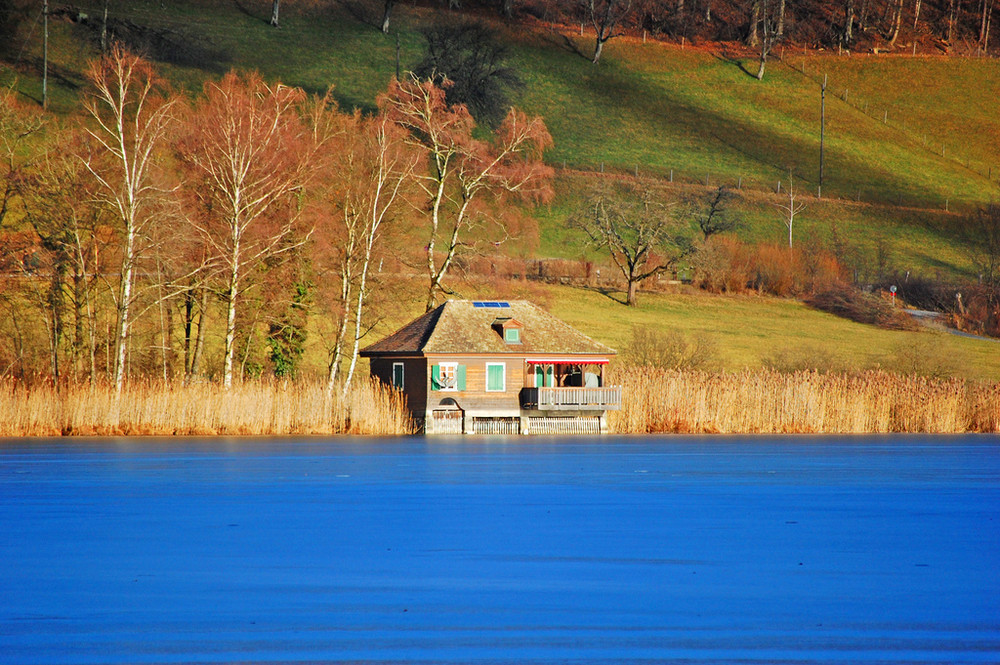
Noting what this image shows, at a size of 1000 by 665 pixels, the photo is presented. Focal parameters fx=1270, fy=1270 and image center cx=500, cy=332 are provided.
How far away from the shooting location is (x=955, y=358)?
69.2m

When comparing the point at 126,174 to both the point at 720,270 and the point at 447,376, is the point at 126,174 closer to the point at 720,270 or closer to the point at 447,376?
the point at 447,376

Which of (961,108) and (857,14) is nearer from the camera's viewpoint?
(961,108)

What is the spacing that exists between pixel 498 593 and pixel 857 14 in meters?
160

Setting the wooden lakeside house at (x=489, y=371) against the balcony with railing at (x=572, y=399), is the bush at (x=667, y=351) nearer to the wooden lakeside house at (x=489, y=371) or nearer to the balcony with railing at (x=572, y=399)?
the wooden lakeside house at (x=489, y=371)

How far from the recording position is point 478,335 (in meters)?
51.2

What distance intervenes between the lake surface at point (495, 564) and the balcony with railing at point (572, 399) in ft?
54.3

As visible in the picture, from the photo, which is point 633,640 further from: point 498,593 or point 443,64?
point 443,64

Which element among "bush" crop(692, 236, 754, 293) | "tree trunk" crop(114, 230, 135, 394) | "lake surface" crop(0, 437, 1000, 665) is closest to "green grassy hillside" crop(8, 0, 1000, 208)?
"bush" crop(692, 236, 754, 293)

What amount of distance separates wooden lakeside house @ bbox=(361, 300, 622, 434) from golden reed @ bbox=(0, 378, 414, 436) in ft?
19.3

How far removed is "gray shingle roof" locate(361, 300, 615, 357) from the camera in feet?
166

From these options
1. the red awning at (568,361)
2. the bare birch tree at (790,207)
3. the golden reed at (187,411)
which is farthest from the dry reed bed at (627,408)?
the bare birch tree at (790,207)

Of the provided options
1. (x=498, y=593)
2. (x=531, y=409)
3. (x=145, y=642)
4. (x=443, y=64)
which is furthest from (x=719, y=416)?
(x=443, y=64)

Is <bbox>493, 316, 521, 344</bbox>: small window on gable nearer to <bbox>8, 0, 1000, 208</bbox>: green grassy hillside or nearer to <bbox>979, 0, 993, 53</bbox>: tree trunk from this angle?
<bbox>8, 0, 1000, 208</bbox>: green grassy hillside

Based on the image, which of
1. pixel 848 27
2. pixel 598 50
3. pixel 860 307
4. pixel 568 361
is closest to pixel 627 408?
pixel 568 361
